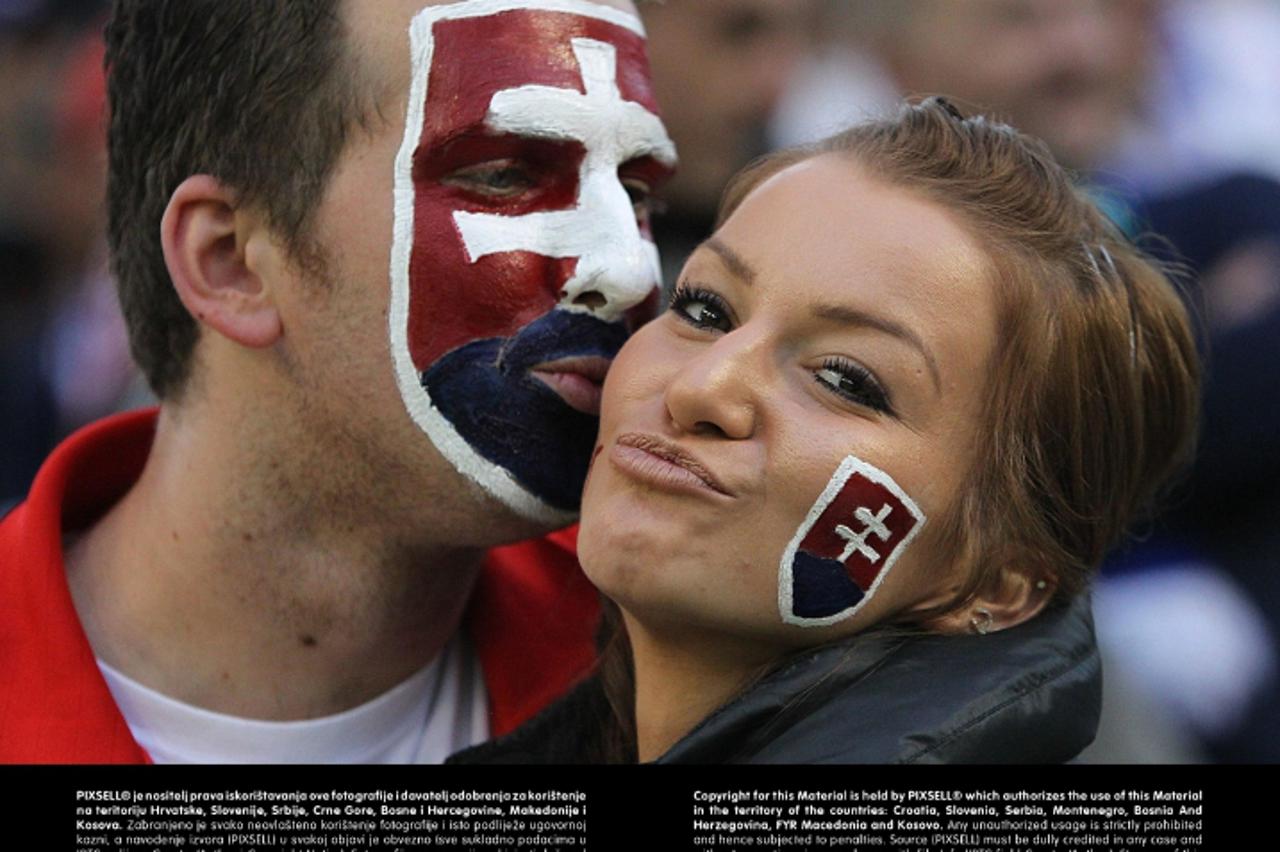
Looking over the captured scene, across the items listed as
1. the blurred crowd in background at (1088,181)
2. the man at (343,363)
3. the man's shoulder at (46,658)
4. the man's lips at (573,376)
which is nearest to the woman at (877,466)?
the man's lips at (573,376)

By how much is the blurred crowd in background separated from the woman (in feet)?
1.54

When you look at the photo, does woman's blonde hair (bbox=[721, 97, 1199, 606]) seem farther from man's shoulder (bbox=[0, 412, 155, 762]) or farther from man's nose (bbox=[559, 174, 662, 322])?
man's shoulder (bbox=[0, 412, 155, 762])

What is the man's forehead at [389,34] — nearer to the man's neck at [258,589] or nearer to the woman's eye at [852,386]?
the man's neck at [258,589]

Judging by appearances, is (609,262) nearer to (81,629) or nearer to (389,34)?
(389,34)

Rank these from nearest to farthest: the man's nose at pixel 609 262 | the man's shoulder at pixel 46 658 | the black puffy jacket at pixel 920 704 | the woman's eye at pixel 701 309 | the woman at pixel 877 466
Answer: the black puffy jacket at pixel 920 704, the woman at pixel 877 466, the woman's eye at pixel 701 309, the man's shoulder at pixel 46 658, the man's nose at pixel 609 262

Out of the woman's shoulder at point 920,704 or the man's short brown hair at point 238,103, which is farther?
the man's short brown hair at point 238,103

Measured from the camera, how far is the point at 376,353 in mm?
2814

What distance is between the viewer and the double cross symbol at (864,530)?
7.49 ft

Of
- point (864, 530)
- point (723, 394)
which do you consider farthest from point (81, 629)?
point (864, 530)

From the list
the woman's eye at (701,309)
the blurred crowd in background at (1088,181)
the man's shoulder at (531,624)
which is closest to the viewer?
the woman's eye at (701,309)

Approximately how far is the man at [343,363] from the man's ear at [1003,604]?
754 mm

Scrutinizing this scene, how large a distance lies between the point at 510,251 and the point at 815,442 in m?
0.75

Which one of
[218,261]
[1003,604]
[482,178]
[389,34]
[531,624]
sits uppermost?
[389,34]

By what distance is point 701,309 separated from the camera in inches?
98.0
